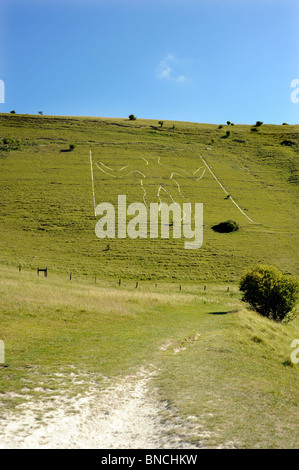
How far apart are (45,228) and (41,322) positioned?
44471 mm

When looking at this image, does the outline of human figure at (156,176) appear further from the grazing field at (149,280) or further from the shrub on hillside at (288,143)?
the shrub on hillside at (288,143)

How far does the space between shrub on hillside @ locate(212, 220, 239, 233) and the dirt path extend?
181 feet

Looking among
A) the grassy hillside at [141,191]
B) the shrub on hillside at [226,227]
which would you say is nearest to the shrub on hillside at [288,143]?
the grassy hillside at [141,191]

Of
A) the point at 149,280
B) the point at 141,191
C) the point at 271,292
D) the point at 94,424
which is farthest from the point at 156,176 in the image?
the point at 94,424

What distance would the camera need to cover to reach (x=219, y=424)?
8.16 meters

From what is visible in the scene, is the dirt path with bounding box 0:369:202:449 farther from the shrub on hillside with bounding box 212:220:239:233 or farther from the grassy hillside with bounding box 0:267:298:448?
the shrub on hillside with bounding box 212:220:239:233

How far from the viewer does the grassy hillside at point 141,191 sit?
168 feet

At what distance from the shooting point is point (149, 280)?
152 ft

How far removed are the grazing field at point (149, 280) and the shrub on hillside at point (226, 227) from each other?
4.81ft

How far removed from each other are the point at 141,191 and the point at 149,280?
34.2 metres

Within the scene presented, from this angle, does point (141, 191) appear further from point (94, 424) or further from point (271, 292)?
point (94, 424)

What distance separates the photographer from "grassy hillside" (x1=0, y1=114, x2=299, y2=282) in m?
51.2

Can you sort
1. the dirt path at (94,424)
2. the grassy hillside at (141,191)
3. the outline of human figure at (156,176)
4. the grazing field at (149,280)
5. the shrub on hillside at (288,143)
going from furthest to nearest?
the shrub on hillside at (288,143) → the outline of human figure at (156,176) → the grassy hillside at (141,191) → the grazing field at (149,280) → the dirt path at (94,424)

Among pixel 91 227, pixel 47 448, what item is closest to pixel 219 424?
pixel 47 448
